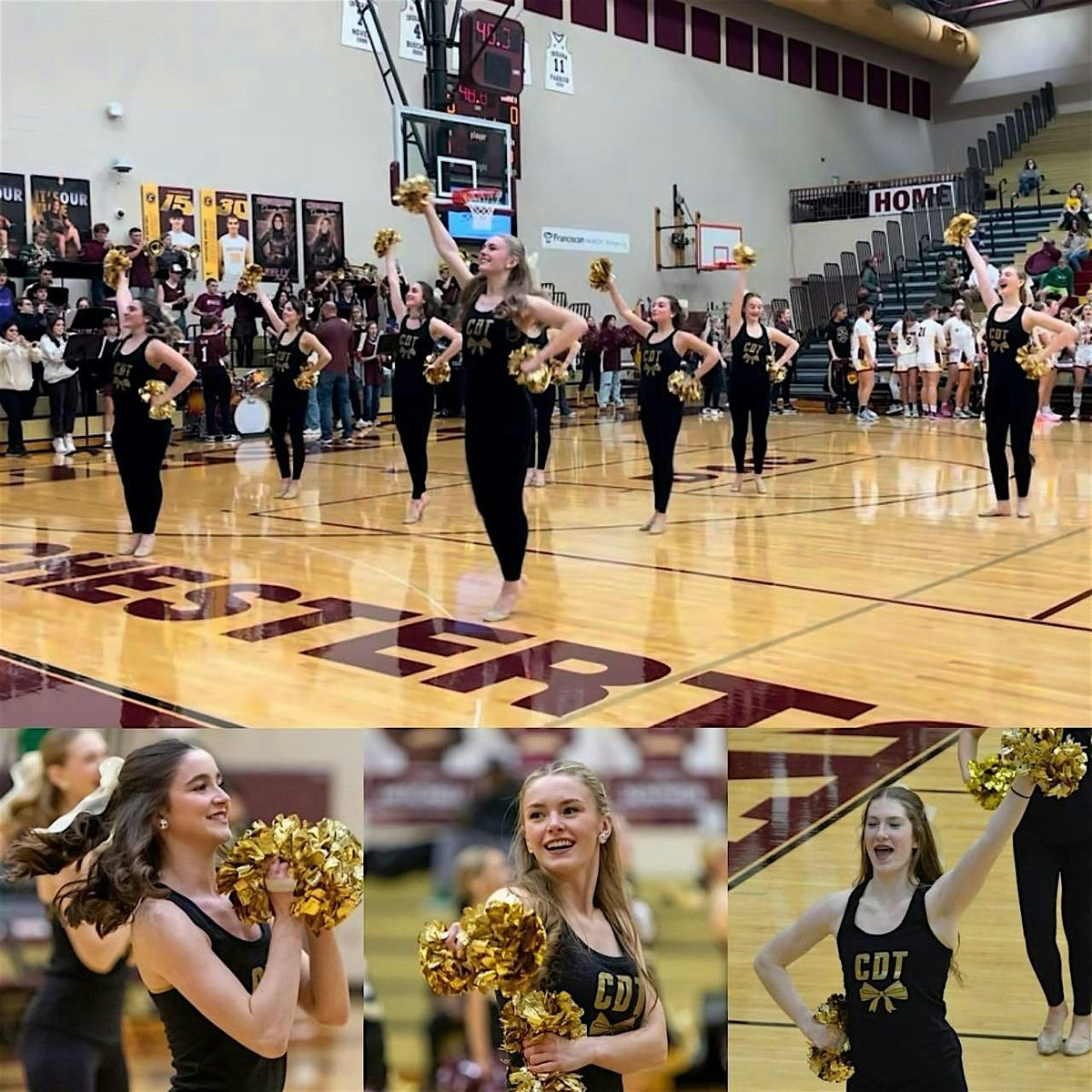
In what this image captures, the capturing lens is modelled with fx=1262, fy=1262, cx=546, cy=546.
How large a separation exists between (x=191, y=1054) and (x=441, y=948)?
17.3 inches

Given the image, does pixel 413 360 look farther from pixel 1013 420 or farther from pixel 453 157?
pixel 453 157

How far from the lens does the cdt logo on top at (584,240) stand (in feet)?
71.8

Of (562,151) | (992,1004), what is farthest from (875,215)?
(992,1004)

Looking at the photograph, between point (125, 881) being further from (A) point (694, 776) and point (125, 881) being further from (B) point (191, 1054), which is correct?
(A) point (694, 776)

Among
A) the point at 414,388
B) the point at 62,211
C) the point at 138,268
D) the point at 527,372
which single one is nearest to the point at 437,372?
the point at 414,388

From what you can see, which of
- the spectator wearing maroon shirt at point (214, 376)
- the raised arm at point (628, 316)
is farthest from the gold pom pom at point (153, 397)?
the spectator wearing maroon shirt at point (214, 376)

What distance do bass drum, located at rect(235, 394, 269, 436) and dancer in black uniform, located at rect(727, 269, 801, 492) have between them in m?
7.67

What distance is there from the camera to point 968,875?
208cm

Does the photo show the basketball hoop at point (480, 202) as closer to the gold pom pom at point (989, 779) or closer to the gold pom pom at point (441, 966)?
the gold pom pom at point (989, 779)

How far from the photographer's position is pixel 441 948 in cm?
182

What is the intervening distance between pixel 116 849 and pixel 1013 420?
7458 mm

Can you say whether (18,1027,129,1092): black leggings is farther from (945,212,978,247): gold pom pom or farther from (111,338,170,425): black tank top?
(945,212,978,247): gold pom pom

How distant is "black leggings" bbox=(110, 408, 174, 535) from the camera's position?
7047mm

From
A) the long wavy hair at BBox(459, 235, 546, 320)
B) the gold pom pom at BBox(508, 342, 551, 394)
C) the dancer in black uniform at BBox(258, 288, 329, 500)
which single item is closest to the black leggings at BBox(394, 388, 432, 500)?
the dancer in black uniform at BBox(258, 288, 329, 500)
